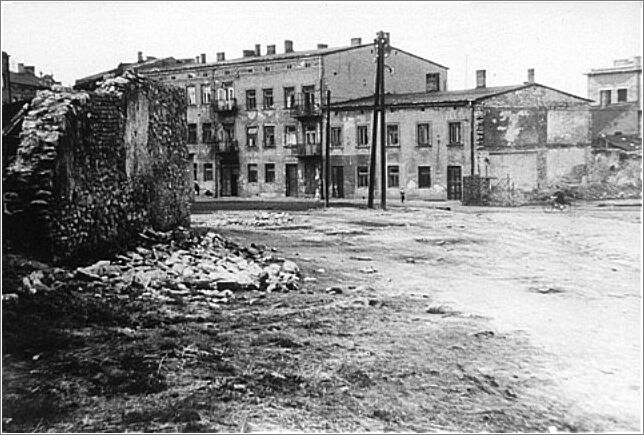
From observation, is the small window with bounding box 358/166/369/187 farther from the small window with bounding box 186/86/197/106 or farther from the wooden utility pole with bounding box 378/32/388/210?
the small window with bounding box 186/86/197/106

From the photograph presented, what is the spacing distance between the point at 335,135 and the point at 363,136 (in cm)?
37

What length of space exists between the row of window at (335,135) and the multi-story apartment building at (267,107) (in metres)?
0.02

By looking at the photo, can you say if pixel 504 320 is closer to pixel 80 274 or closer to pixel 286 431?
pixel 286 431

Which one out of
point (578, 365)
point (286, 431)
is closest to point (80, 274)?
point (286, 431)

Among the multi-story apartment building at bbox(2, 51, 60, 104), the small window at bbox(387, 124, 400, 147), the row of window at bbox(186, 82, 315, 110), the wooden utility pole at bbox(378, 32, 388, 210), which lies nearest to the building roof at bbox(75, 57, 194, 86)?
the multi-story apartment building at bbox(2, 51, 60, 104)

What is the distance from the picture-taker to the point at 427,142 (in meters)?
4.81

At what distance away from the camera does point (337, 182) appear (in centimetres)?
563

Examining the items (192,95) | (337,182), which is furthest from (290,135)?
(337,182)

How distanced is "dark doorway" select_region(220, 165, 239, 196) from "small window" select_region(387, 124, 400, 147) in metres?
1.61

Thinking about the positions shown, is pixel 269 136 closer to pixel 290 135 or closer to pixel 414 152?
pixel 290 135

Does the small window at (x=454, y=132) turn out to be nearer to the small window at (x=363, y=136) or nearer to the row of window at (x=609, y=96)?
the small window at (x=363, y=136)

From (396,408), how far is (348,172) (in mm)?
2896

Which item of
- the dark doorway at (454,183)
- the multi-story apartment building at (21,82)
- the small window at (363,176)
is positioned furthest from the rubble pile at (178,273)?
the dark doorway at (454,183)

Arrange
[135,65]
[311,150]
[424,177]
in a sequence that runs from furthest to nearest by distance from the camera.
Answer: [311,150] → [424,177] → [135,65]
